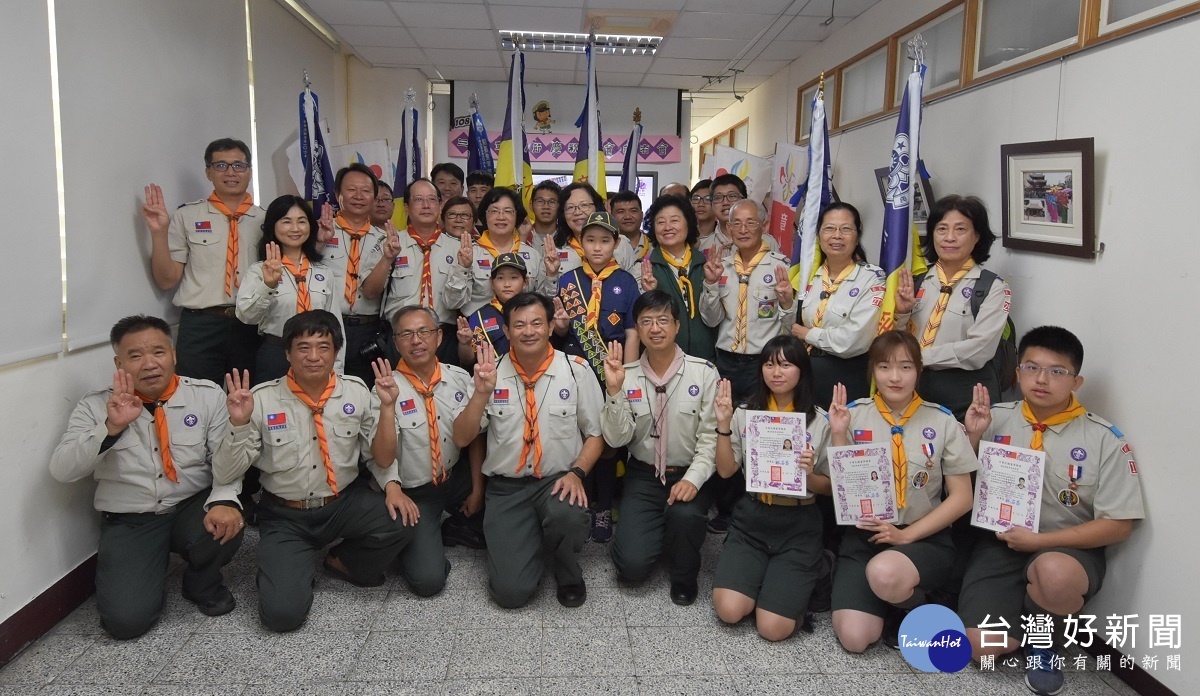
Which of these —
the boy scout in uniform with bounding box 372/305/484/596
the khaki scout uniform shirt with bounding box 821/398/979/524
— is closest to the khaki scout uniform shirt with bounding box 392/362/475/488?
the boy scout in uniform with bounding box 372/305/484/596

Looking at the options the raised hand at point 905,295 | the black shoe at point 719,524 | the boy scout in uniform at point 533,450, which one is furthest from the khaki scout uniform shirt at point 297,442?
the raised hand at point 905,295

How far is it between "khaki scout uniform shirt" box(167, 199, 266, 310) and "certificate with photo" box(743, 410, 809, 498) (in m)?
2.52

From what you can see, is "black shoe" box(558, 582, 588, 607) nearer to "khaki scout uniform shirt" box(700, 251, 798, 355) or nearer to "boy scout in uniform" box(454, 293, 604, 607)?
"boy scout in uniform" box(454, 293, 604, 607)

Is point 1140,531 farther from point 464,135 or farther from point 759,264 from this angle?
point 464,135

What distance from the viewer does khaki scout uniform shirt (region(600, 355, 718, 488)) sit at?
2.89 m

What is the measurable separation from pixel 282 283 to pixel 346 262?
43 cm

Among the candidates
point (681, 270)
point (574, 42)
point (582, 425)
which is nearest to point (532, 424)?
point (582, 425)

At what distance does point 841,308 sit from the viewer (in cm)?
313

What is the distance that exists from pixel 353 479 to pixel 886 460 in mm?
2083

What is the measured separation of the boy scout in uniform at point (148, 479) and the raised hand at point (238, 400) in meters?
0.33

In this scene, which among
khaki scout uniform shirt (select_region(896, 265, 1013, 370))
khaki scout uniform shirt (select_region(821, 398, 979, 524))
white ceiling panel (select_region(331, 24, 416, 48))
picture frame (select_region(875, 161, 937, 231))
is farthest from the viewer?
white ceiling panel (select_region(331, 24, 416, 48))

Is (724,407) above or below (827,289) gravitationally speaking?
below

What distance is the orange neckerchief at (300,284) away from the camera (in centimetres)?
331

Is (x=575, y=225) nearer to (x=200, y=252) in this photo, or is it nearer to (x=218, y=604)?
(x=200, y=252)
